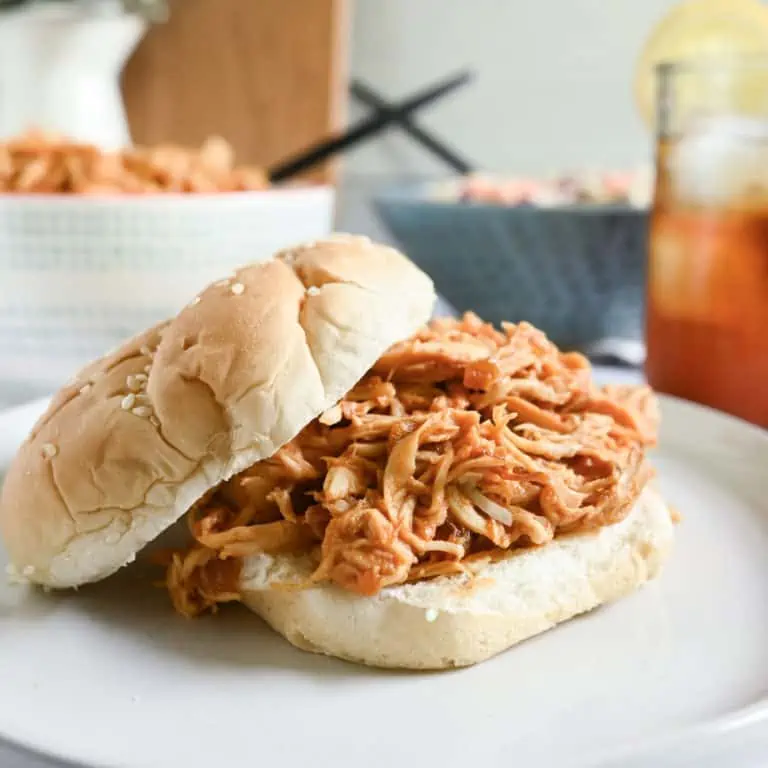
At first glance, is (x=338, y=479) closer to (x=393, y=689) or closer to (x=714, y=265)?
(x=393, y=689)

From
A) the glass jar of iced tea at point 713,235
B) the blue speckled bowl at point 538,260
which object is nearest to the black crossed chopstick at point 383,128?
the blue speckled bowl at point 538,260

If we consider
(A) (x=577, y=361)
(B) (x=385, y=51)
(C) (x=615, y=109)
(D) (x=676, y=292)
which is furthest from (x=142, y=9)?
(A) (x=577, y=361)

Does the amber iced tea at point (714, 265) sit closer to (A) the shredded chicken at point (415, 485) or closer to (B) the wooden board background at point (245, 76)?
(A) the shredded chicken at point (415, 485)

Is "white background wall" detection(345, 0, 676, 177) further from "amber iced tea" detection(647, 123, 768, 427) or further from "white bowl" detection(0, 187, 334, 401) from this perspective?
"white bowl" detection(0, 187, 334, 401)

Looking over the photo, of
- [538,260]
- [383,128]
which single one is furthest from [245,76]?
[538,260]

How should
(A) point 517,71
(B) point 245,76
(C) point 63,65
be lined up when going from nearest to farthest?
(C) point 63,65
(B) point 245,76
(A) point 517,71
